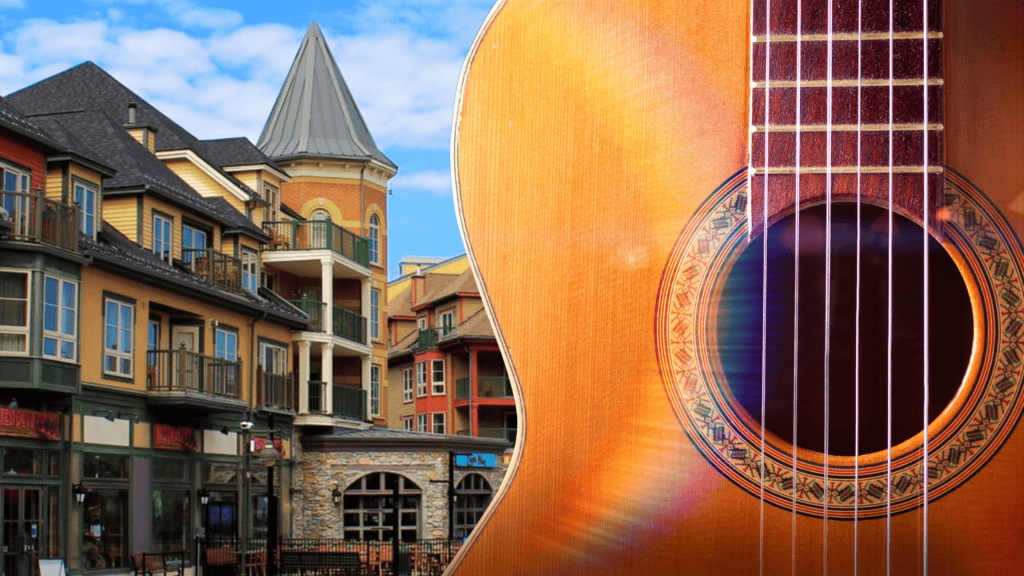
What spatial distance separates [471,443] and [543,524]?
34104mm

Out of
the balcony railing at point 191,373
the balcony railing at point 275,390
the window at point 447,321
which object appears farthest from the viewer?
the window at point 447,321

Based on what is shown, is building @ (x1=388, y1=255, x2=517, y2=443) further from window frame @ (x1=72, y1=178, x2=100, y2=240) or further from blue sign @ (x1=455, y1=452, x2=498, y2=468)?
window frame @ (x1=72, y1=178, x2=100, y2=240)

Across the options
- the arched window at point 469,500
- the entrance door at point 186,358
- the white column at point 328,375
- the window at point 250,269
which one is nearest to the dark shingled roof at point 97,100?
the window at point 250,269

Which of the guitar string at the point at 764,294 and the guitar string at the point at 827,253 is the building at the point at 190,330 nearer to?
the guitar string at the point at 764,294

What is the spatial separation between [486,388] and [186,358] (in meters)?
27.0

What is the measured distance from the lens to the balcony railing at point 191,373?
28.5 m

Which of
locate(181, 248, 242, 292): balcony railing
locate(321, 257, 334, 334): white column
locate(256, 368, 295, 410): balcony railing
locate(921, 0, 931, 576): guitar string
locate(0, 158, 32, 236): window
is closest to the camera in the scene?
locate(921, 0, 931, 576): guitar string

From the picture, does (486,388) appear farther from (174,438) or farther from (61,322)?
(61,322)

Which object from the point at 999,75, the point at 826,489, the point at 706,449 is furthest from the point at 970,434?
the point at 999,75

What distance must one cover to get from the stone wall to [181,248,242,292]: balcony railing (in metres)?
6.31

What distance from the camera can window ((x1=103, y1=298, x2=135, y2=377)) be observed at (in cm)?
2658

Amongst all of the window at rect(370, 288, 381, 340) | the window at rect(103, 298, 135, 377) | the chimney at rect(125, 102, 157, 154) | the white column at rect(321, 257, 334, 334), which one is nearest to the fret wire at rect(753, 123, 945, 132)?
the window at rect(103, 298, 135, 377)

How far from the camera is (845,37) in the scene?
5.93 meters

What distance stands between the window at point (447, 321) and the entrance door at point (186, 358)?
27.2 m
